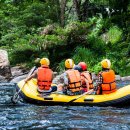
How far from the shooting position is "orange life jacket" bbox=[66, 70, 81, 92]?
9883 mm

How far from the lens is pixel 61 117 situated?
8.36 m

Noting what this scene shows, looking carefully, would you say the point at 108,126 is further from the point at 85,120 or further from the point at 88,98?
the point at 88,98

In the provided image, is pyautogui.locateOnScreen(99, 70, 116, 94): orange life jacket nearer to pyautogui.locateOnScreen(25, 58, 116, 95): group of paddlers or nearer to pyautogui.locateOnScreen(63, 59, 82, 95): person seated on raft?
pyautogui.locateOnScreen(25, 58, 116, 95): group of paddlers

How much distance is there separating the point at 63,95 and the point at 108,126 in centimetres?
298

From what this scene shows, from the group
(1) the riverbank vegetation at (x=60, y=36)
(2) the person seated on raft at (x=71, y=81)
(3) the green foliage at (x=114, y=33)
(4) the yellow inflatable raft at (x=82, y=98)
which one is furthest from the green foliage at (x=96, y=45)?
(2) the person seated on raft at (x=71, y=81)

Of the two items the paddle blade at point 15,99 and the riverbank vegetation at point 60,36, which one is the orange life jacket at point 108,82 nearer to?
the paddle blade at point 15,99

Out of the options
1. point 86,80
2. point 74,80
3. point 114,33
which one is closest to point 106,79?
point 86,80

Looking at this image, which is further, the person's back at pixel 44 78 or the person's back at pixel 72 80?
the person's back at pixel 44 78

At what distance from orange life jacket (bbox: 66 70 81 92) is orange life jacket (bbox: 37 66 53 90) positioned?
0.67 meters

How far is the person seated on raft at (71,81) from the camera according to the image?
9.89 m

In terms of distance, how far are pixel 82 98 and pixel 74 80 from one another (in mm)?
499

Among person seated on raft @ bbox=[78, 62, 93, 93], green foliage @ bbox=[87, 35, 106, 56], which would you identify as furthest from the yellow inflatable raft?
green foliage @ bbox=[87, 35, 106, 56]

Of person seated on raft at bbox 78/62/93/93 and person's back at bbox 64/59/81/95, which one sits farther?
person seated on raft at bbox 78/62/93/93

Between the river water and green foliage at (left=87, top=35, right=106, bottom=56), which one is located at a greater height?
green foliage at (left=87, top=35, right=106, bottom=56)
